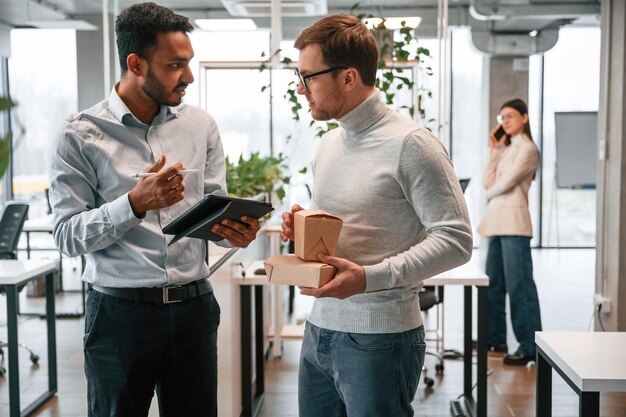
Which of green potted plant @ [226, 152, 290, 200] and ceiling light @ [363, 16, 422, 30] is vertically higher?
ceiling light @ [363, 16, 422, 30]

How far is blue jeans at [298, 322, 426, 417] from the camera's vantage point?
5.59ft

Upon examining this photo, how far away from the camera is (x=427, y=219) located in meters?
1.68

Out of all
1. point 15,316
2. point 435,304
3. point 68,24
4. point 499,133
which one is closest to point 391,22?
point 499,133

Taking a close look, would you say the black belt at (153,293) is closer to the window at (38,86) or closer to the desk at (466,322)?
the desk at (466,322)

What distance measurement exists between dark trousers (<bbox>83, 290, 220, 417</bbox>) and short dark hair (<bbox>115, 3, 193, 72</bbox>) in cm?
68

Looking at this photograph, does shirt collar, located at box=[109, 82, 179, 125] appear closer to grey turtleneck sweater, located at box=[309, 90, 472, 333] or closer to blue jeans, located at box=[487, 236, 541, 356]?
grey turtleneck sweater, located at box=[309, 90, 472, 333]

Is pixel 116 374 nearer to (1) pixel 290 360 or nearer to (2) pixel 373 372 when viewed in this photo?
(2) pixel 373 372

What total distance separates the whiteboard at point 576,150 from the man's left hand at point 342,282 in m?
8.38

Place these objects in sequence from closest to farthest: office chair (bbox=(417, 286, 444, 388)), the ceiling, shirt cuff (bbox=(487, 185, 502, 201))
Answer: office chair (bbox=(417, 286, 444, 388))
shirt cuff (bbox=(487, 185, 502, 201))
the ceiling

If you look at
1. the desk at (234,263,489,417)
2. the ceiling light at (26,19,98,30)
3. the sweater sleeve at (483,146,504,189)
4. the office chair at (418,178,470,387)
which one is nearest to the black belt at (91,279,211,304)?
the desk at (234,263,489,417)

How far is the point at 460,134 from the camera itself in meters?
11.5

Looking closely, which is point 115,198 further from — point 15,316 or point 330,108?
point 15,316

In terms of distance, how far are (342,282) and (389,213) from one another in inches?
8.6

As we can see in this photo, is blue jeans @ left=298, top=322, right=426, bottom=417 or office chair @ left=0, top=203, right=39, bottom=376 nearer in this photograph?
blue jeans @ left=298, top=322, right=426, bottom=417
